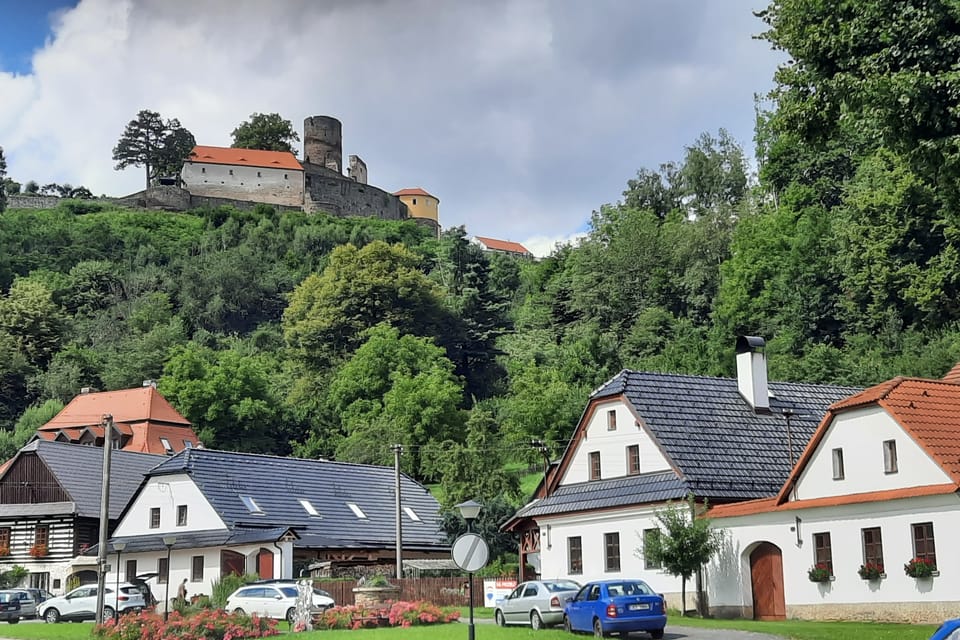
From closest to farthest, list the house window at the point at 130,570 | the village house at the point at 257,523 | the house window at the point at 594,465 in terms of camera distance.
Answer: the house window at the point at 594,465 → the village house at the point at 257,523 → the house window at the point at 130,570

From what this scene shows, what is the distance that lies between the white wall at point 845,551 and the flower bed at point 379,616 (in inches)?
344

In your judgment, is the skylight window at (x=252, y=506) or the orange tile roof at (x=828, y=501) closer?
the orange tile roof at (x=828, y=501)

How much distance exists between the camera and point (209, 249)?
140375 mm

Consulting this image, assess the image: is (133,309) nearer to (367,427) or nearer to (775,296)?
(367,427)

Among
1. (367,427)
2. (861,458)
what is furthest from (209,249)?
(861,458)

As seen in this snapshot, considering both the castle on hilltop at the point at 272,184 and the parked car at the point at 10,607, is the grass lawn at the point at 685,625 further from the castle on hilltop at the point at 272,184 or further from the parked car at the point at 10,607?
the castle on hilltop at the point at 272,184

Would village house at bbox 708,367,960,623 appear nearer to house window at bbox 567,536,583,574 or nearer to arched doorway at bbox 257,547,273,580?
house window at bbox 567,536,583,574

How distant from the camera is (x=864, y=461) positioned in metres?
30.0

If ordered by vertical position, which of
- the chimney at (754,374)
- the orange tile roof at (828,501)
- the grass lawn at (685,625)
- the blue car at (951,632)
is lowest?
the grass lawn at (685,625)

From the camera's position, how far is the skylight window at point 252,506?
5078 centimetres

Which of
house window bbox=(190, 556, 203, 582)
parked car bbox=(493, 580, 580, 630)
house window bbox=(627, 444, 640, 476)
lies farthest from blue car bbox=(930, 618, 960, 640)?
house window bbox=(190, 556, 203, 582)

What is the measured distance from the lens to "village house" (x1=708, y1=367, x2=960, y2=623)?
27.7 m

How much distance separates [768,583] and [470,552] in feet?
50.8

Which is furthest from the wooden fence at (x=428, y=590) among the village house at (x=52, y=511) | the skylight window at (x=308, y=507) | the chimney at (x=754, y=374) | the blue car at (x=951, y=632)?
the blue car at (x=951, y=632)
